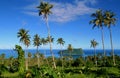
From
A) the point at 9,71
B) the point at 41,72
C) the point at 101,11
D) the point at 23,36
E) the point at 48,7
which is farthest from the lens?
the point at 23,36

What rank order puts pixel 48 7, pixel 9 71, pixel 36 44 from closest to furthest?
pixel 48 7 → pixel 9 71 → pixel 36 44

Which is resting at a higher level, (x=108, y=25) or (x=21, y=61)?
A: (x=108, y=25)

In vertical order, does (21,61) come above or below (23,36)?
below

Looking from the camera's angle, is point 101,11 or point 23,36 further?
point 23,36

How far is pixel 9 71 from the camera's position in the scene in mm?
97875

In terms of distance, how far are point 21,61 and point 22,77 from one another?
133 ft

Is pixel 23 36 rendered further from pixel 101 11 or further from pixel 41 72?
pixel 41 72

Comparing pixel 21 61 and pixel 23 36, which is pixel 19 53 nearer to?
pixel 21 61

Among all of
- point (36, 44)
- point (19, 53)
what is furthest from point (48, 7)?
point (36, 44)

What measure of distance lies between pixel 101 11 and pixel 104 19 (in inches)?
120

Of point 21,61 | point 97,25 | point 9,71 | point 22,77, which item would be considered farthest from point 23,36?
point 22,77

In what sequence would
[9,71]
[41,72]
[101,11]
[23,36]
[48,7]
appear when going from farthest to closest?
[23,36], [9,71], [101,11], [48,7], [41,72]

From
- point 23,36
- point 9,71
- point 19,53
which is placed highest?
point 23,36

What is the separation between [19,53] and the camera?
8481 centimetres
